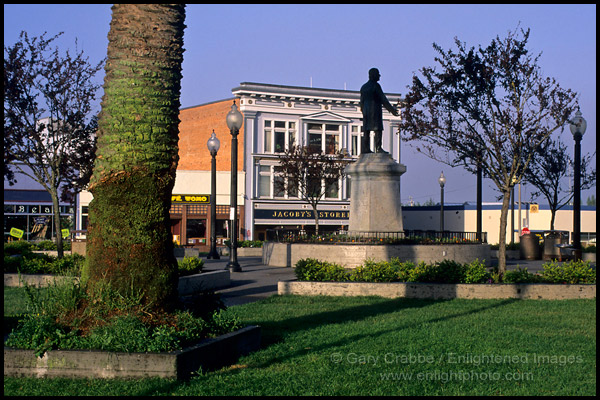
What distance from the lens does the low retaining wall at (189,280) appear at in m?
15.5

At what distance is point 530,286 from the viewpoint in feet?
46.5

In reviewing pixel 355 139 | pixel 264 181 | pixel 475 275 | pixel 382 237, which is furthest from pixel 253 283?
pixel 355 139

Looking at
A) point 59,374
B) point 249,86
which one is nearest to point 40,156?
point 59,374

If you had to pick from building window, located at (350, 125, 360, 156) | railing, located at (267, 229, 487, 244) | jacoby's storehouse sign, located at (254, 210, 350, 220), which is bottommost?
railing, located at (267, 229, 487, 244)

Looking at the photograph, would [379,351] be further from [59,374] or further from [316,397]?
[59,374]

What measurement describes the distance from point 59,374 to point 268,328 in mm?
3765

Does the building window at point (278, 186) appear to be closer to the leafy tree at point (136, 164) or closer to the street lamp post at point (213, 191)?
the street lamp post at point (213, 191)

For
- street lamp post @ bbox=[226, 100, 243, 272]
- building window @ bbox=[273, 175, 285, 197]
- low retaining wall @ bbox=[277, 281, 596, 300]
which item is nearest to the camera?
low retaining wall @ bbox=[277, 281, 596, 300]

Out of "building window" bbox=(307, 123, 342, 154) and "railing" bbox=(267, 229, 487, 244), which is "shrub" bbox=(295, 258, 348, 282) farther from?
"building window" bbox=(307, 123, 342, 154)

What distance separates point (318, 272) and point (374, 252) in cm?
549

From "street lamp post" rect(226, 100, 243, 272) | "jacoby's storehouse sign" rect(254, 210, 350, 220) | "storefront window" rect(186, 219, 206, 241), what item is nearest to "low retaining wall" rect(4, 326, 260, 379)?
"street lamp post" rect(226, 100, 243, 272)

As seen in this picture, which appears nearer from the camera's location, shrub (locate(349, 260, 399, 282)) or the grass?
the grass

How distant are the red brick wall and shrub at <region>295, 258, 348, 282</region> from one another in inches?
1547

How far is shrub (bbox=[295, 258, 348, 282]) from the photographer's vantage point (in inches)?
594
